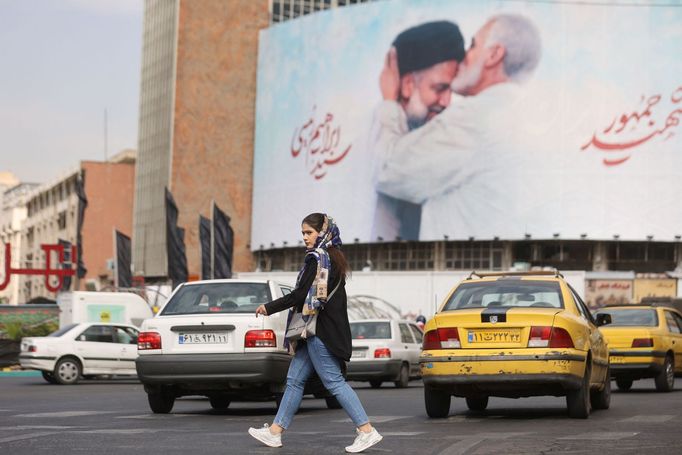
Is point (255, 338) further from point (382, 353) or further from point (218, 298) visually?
point (382, 353)

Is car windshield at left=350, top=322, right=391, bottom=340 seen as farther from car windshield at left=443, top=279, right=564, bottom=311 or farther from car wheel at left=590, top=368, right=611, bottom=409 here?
car windshield at left=443, top=279, right=564, bottom=311

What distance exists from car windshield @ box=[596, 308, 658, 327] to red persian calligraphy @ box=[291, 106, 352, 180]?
58.1 metres

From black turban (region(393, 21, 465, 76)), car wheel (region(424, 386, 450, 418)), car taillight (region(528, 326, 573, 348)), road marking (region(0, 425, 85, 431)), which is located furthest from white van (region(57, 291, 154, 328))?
black turban (region(393, 21, 465, 76))

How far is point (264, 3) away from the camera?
9275cm

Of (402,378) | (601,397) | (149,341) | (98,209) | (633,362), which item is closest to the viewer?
(149,341)

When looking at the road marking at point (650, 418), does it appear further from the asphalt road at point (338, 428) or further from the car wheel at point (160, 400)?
the car wheel at point (160, 400)

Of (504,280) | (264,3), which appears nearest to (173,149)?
(264,3)

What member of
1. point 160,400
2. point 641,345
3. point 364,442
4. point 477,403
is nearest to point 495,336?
point 477,403

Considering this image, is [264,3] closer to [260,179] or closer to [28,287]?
[260,179]

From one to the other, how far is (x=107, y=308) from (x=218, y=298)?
71.9 ft

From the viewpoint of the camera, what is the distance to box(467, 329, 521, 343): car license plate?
13.2 m

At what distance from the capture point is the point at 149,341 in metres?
15.0

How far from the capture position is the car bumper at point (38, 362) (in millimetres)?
26734

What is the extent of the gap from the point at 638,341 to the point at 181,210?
6992 centimetres
